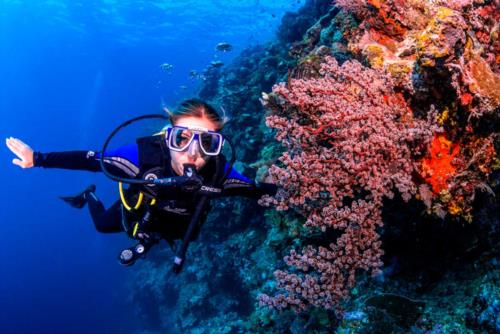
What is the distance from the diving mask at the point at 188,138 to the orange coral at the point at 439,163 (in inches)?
78.0

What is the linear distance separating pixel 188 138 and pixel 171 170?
1.43ft

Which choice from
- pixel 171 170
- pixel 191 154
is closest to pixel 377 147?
pixel 191 154

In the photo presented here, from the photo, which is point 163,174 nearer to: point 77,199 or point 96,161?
point 96,161

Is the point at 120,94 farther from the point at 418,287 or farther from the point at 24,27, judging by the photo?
the point at 418,287

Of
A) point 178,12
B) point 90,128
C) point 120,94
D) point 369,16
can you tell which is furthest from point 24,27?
point 369,16

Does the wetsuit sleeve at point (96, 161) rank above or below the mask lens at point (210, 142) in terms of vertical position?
below

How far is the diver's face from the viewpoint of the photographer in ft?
10.4

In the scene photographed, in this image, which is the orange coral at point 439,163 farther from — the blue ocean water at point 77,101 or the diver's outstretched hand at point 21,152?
the blue ocean water at point 77,101

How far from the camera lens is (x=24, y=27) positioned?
146 feet

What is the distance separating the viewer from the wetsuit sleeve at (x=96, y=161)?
3.46 meters

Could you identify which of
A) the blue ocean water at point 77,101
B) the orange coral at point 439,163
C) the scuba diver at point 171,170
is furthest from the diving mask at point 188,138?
the blue ocean water at point 77,101

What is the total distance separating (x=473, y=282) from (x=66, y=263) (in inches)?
1550

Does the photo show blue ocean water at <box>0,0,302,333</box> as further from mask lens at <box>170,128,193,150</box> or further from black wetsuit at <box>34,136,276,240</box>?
mask lens at <box>170,128,193,150</box>

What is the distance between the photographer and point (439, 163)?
8.64 ft
